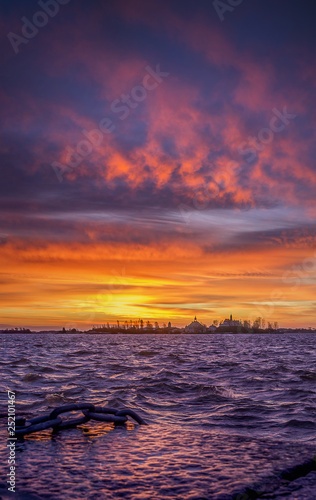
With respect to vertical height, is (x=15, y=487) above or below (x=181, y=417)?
above

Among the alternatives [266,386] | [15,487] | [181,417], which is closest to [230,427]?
[181,417]

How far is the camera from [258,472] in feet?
13.6

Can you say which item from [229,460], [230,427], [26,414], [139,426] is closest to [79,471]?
[229,460]

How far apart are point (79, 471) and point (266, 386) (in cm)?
1317

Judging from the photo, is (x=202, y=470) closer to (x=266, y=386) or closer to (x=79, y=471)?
(x=79, y=471)

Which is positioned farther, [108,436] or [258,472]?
[108,436]

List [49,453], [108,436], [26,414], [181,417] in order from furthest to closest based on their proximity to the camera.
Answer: [181,417] → [26,414] → [108,436] → [49,453]

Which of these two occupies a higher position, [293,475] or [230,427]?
[293,475]

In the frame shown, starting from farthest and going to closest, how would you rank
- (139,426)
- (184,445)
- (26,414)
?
(26,414), (139,426), (184,445)

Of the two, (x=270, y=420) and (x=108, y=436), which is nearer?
(x=108, y=436)

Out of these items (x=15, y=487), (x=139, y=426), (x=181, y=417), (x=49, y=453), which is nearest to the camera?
(x=15, y=487)

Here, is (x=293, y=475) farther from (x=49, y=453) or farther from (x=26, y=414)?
(x=26, y=414)

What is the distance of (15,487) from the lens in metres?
3.74

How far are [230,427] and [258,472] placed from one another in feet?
15.5
